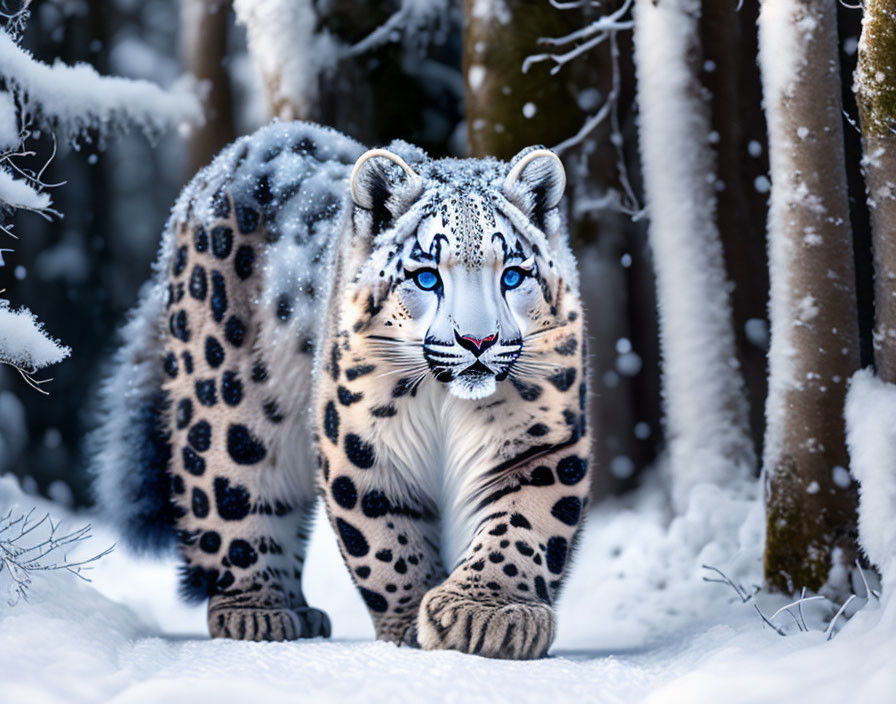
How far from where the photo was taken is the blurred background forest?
5.23 m

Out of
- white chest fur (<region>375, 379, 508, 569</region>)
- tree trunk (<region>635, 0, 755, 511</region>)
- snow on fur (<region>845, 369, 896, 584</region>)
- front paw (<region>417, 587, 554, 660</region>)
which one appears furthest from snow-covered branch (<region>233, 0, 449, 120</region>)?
snow on fur (<region>845, 369, 896, 584</region>)

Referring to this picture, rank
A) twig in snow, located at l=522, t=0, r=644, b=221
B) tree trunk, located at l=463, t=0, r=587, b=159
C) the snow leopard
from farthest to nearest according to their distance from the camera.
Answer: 1. tree trunk, located at l=463, t=0, r=587, b=159
2. twig in snow, located at l=522, t=0, r=644, b=221
3. the snow leopard

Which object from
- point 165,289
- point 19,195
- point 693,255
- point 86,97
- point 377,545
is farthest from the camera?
point 693,255

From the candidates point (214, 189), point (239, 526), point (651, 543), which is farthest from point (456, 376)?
point (651, 543)

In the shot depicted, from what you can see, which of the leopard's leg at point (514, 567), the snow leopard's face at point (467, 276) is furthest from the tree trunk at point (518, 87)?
the leopard's leg at point (514, 567)

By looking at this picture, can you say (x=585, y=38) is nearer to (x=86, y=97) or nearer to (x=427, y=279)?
(x=86, y=97)

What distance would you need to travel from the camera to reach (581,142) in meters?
5.48

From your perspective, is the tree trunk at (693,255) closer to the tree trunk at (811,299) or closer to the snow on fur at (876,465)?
the tree trunk at (811,299)

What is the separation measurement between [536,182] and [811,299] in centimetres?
112

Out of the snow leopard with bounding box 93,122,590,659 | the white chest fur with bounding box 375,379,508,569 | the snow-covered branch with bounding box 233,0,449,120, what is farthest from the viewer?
the snow-covered branch with bounding box 233,0,449,120

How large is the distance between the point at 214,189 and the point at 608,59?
82.3 inches

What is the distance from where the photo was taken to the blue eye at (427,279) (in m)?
3.44

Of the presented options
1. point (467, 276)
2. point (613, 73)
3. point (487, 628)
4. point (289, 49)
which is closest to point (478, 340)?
point (467, 276)

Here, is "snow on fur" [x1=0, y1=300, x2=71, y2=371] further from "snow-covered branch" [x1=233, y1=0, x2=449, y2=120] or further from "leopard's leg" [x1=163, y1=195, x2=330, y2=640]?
"snow-covered branch" [x1=233, y1=0, x2=449, y2=120]
